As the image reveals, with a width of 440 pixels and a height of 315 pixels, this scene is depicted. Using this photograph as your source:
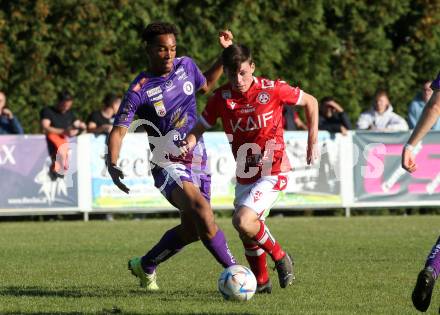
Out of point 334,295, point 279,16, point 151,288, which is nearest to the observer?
point 334,295

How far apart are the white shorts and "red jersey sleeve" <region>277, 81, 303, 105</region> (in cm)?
58

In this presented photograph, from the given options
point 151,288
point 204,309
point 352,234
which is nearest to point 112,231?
point 352,234

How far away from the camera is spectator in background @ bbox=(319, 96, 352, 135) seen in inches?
696

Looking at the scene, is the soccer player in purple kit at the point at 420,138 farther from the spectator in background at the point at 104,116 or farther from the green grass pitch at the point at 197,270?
Result: the spectator in background at the point at 104,116

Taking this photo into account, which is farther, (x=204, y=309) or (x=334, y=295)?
(x=334, y=295)

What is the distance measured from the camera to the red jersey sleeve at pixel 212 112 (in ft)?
26.6

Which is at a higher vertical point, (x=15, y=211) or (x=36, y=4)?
(x=36, y=4)

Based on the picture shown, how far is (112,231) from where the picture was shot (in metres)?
15.2

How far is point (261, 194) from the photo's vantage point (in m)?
8.09

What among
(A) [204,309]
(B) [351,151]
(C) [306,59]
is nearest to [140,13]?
(C) [306,59]

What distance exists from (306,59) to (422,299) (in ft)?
47.5

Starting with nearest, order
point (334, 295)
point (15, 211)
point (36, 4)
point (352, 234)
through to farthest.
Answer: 1. point (334, 295)
2. point (352, 234)
3. point (15, 211)
4. point (36, 4)

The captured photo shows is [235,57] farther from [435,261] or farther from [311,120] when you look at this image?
[435,261]

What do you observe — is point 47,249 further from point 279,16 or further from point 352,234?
point 279,16
